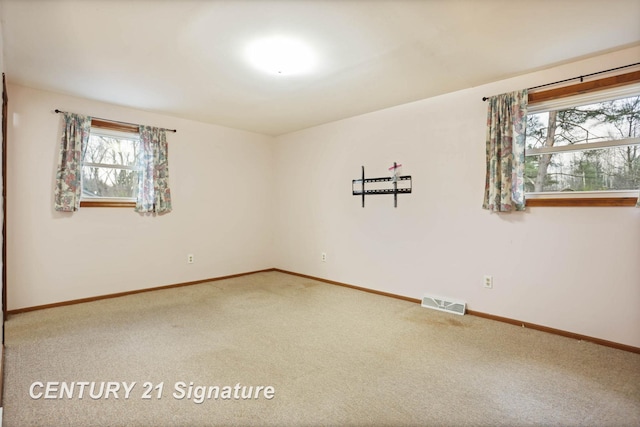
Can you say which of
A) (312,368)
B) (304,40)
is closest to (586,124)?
(304,40)

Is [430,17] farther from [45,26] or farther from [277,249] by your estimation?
[277,249]

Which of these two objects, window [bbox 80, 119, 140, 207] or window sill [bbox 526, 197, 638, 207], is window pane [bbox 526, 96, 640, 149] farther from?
window [bbox 80, 119, 140, 207]

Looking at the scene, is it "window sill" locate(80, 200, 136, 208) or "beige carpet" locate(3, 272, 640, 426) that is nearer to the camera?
"beige carpet" locate(3, 272, 640, 426)

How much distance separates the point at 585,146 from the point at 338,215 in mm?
2765

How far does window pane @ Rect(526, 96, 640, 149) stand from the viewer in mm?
2518

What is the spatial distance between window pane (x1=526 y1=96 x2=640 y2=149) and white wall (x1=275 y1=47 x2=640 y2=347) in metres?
0.31

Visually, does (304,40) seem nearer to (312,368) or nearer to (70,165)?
(312,368)

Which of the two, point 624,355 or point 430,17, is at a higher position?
point 430,17

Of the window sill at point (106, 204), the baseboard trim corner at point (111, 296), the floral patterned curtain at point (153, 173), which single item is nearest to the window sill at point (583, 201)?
the baseboard trim corner at point (111, 296)

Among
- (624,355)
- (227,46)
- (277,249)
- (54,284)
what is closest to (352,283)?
(277,249)

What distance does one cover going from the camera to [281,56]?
8.33 ft

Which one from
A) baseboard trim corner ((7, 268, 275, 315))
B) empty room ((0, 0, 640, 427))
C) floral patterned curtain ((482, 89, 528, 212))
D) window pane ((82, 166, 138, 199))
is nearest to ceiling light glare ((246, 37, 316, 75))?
empty room ((0, 0, 640, 427))

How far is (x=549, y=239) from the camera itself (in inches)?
109

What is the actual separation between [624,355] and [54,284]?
5.25 m
